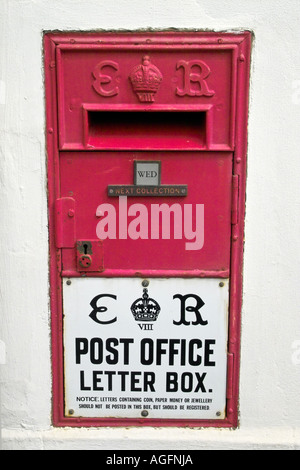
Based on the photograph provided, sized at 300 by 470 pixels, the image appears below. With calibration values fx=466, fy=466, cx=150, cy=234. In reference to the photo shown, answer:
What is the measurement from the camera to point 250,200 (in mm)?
1757

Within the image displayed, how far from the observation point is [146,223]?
5.79 feet

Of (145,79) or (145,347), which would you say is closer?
(145,79)

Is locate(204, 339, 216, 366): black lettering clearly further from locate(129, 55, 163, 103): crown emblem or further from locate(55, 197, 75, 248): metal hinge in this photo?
locate(129, 55, 163, 103): crown emblem

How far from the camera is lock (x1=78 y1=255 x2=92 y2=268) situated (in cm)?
177

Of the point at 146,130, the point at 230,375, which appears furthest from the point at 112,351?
the point at 146,130

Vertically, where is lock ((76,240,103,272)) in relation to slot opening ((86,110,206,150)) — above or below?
below

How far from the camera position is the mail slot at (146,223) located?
5.49ft

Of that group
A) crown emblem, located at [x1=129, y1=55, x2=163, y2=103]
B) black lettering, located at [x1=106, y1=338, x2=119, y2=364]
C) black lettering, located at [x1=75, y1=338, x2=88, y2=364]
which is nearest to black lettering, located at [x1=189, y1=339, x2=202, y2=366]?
black lettering, located at [x1=106, y1=338, x2=119, y2=364]

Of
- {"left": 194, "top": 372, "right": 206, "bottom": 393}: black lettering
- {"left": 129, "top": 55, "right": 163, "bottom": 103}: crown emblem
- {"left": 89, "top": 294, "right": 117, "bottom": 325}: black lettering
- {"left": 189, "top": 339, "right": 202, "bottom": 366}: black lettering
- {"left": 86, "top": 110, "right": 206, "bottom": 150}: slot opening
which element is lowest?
{"left": 194, "top": 372, "right": 206, "bottom": 393}: black lettering

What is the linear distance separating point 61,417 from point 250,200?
3.77 ft

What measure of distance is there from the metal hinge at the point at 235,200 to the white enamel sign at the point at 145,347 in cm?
25

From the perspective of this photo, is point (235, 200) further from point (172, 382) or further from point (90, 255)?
point (172, 382)

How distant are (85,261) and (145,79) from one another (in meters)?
0.70

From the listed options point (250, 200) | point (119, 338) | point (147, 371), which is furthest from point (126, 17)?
point (147, 371)
